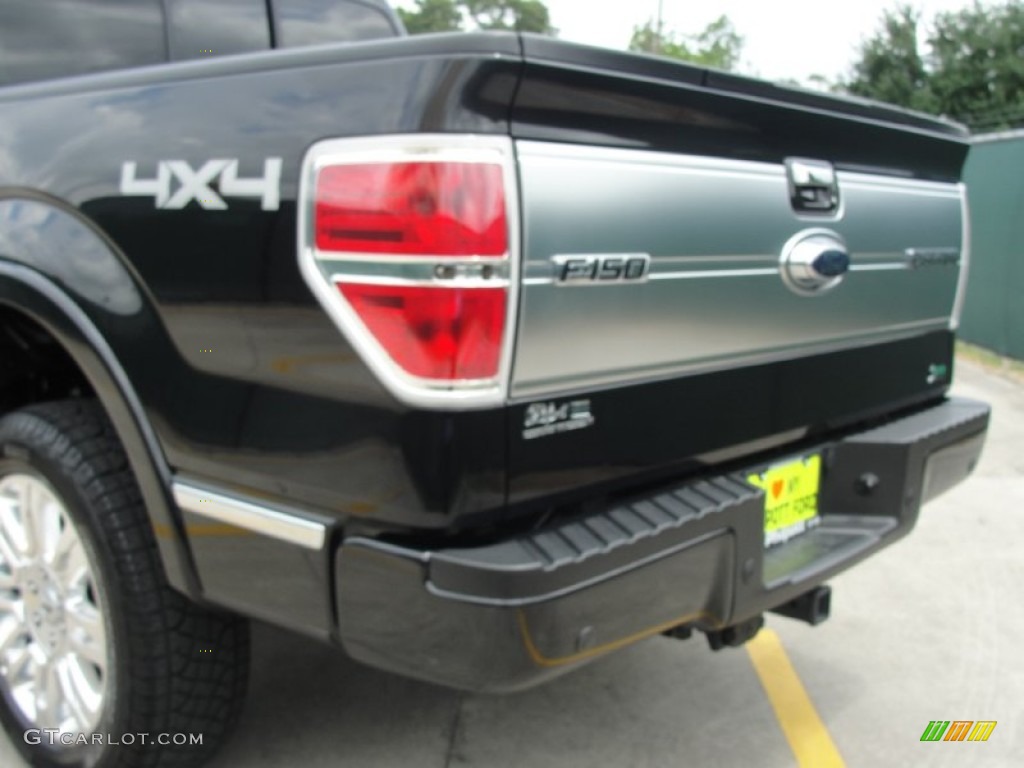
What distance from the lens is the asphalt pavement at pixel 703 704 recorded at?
279 cm

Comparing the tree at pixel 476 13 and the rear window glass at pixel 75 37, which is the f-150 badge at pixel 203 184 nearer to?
the rear window glass at pixel 75 37

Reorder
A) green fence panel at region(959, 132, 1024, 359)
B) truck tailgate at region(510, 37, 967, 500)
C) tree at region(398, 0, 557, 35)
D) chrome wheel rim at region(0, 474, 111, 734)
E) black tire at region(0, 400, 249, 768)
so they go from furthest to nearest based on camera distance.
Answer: tree at region(398, 0, 557, 35) < green fence panel at region(959, 132, 1024, 359) < chrome wheel rim at region(0, 474, 111, 734) < black tire at region(0, 400, 249, 768) < truck tailgate at region(510, 37, 967, 500)

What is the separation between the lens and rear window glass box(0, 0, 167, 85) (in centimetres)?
280

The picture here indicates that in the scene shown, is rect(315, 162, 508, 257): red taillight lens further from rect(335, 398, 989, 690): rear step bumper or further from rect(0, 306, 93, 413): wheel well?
rect(0, 306, 93, 413): wheel well

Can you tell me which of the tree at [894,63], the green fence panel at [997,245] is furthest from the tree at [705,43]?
the green fence panel at [997,245]

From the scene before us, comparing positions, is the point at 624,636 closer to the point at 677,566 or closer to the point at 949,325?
the point at 677,566

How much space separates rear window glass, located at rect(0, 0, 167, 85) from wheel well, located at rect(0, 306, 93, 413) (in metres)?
0.65

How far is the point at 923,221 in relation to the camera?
2854 mm

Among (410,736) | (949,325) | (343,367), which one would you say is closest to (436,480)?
(343,367)

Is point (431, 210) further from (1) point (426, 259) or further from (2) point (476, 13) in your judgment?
(2) point (476, 13)

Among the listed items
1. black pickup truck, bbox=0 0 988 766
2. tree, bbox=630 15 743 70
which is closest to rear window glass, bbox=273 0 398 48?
black pickup truck, bbox=0 0 988 766

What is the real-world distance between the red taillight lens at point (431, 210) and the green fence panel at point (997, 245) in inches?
328

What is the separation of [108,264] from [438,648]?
1056 millimetres

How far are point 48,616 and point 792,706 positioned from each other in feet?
6.63
